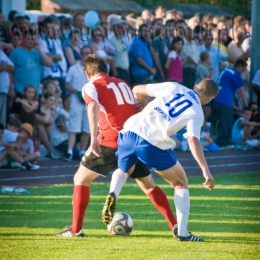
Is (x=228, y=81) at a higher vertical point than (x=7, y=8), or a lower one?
lower

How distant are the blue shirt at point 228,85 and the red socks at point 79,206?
9603mm

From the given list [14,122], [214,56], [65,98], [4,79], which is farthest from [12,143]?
→ [214,56]

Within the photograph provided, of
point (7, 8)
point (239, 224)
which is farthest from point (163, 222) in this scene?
point (7, 8)

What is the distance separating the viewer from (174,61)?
16.2 metres

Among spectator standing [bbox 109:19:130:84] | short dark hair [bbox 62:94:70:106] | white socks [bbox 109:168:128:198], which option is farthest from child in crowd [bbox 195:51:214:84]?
white socks [bbox 109:168:128:198]

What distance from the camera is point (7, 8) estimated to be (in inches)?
618

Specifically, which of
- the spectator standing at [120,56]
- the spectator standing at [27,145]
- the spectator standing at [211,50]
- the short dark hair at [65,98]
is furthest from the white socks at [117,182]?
the spectator standing at [211,50]

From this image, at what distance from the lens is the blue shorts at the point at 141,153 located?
7137 mm

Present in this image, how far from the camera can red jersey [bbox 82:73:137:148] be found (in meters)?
A: 7.63

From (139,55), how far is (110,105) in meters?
7.99

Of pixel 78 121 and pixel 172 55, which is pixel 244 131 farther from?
pixel 78 121

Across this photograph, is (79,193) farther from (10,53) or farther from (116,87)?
(10,53)

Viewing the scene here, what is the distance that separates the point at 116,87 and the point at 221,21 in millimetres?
12359

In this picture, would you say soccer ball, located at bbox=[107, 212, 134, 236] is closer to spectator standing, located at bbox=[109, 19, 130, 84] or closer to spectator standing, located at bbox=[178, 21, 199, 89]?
spectator standing, located at bbox=[109, 19, 130, 84]
